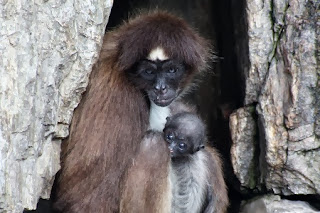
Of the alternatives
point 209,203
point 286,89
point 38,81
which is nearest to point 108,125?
point 38,81

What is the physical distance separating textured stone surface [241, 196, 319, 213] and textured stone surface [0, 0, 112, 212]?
85.5 inches

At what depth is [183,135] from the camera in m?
6.20

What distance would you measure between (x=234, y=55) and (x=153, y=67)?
5.03 ft

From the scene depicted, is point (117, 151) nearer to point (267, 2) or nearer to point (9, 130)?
point (9, 130)

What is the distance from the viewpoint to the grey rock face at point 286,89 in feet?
20.0

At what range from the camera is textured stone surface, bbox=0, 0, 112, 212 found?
Answer: 4824 mm

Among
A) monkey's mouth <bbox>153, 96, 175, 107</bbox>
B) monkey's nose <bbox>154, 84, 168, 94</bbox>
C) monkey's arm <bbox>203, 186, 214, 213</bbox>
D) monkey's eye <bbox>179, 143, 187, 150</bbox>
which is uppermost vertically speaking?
monkey's nose <bbox>154, 84, 168, 94</bbox>

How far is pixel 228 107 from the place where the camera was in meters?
7.24

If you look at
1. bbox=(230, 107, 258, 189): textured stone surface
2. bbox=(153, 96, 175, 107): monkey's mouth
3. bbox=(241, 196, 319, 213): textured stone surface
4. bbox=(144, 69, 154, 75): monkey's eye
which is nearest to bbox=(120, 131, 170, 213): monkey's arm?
bbox=(153, 96, 175, 107): monkey's mouth

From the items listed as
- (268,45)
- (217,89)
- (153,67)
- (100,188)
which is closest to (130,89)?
(153,67)

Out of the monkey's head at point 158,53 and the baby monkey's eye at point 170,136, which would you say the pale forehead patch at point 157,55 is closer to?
the monkey's head at point 158,53

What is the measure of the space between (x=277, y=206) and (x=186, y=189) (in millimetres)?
921

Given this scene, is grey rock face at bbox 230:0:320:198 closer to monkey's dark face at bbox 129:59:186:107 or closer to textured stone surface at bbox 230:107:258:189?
textured stone surface at bbox 230:107:258:189

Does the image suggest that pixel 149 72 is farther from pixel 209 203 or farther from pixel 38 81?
pixel 209 203
